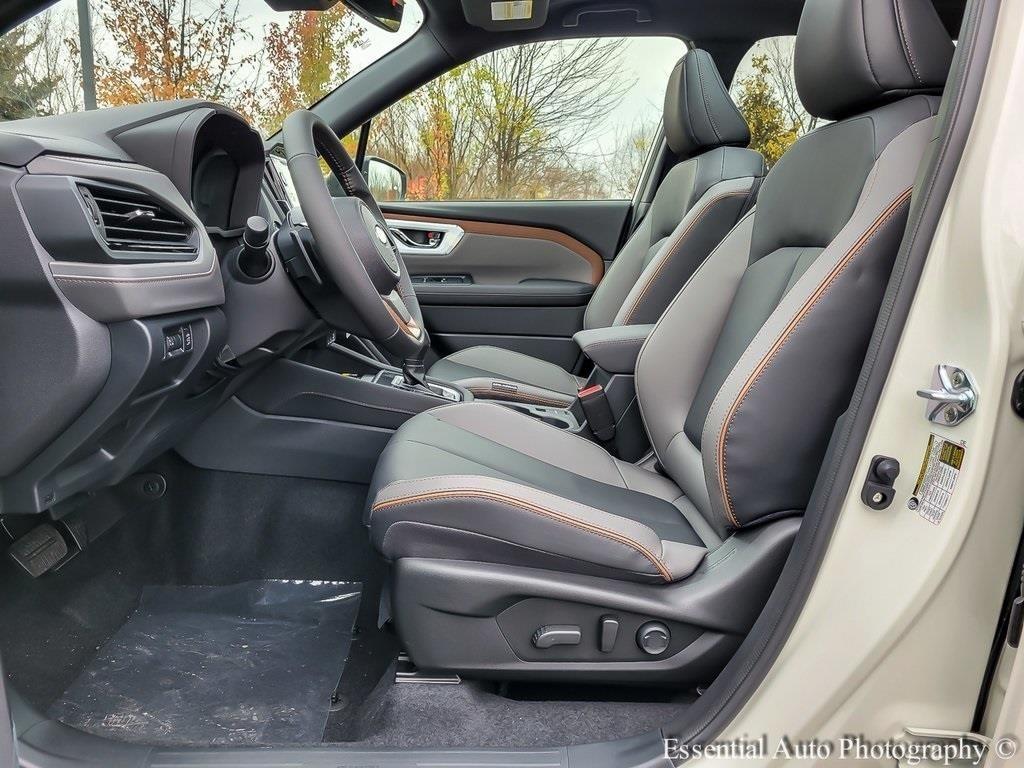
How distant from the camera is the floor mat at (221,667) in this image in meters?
1.15

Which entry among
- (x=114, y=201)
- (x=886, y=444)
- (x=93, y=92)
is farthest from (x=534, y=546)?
(x=93, y=92)

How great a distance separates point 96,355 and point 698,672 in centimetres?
91

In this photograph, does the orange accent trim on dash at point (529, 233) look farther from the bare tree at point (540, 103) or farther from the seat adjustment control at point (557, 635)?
the seat adjustment control at point (557, 635)

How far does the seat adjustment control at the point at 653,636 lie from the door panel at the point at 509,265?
181cm

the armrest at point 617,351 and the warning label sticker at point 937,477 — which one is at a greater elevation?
the warning label sticker at point 937,477

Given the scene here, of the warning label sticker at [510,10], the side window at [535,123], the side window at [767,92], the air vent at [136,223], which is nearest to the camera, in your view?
the air vent at [136,223]

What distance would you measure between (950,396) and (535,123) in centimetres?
237

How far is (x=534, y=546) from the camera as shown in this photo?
3.25 ft

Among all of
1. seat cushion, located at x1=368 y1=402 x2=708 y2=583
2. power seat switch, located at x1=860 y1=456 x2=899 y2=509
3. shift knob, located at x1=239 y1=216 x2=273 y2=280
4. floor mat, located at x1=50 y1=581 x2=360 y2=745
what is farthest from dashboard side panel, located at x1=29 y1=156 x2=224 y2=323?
power seat switch, located at x1=860 y1=456 x2=899 y2=509

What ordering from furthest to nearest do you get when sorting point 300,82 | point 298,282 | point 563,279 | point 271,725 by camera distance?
1. point 563,279
2. point 300,82
3. point 298,282
4. point 271,725

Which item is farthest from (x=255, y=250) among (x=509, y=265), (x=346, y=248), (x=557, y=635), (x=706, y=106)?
(x=509, y=265)

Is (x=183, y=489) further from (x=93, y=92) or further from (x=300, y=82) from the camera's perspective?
(x=300, y=82)

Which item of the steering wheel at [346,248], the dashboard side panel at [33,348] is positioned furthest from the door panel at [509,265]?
the dashboard side panel at [33,348]

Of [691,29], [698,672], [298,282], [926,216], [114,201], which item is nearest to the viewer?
[926,216]
